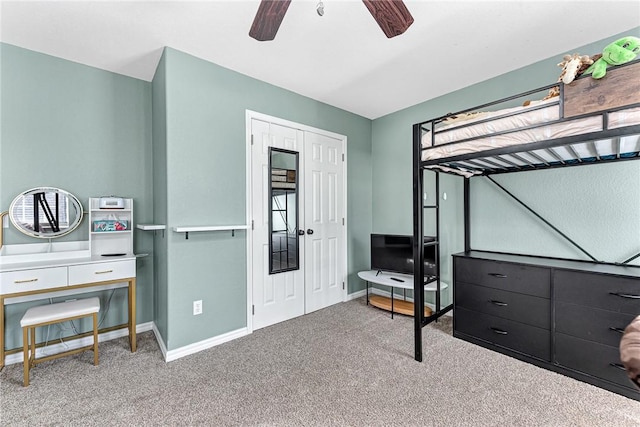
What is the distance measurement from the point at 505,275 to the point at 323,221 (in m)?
1.95

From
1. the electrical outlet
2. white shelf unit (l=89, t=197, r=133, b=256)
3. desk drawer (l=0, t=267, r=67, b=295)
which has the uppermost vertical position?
white shelf unit (l=89, t=197, r=133, b=256)

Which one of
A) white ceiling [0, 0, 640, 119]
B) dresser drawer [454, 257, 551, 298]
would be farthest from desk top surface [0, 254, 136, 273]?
dresser drawer [454, 257, 551, 298]

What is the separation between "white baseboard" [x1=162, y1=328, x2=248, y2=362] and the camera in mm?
2301

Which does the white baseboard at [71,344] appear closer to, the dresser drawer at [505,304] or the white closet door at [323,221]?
the white closet door at [323,221]

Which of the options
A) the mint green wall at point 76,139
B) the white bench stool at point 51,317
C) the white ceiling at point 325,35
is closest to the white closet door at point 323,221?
the white ceiling at point 325,35

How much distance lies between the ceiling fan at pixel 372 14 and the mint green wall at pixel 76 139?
6.40ft

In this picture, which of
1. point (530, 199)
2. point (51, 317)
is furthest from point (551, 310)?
point (51, 317)

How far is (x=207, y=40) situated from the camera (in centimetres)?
224

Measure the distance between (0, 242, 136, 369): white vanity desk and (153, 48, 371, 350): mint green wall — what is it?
14.5 inches

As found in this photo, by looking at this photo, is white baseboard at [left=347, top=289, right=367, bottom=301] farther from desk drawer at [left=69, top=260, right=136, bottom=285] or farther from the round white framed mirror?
the round white framed mirror

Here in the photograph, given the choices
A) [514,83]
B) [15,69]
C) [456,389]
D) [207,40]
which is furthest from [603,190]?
[15,69]

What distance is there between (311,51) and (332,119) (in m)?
1.26

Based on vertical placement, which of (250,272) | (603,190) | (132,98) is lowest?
(250,272)

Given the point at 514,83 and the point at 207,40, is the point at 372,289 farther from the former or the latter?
the point at 207,40
